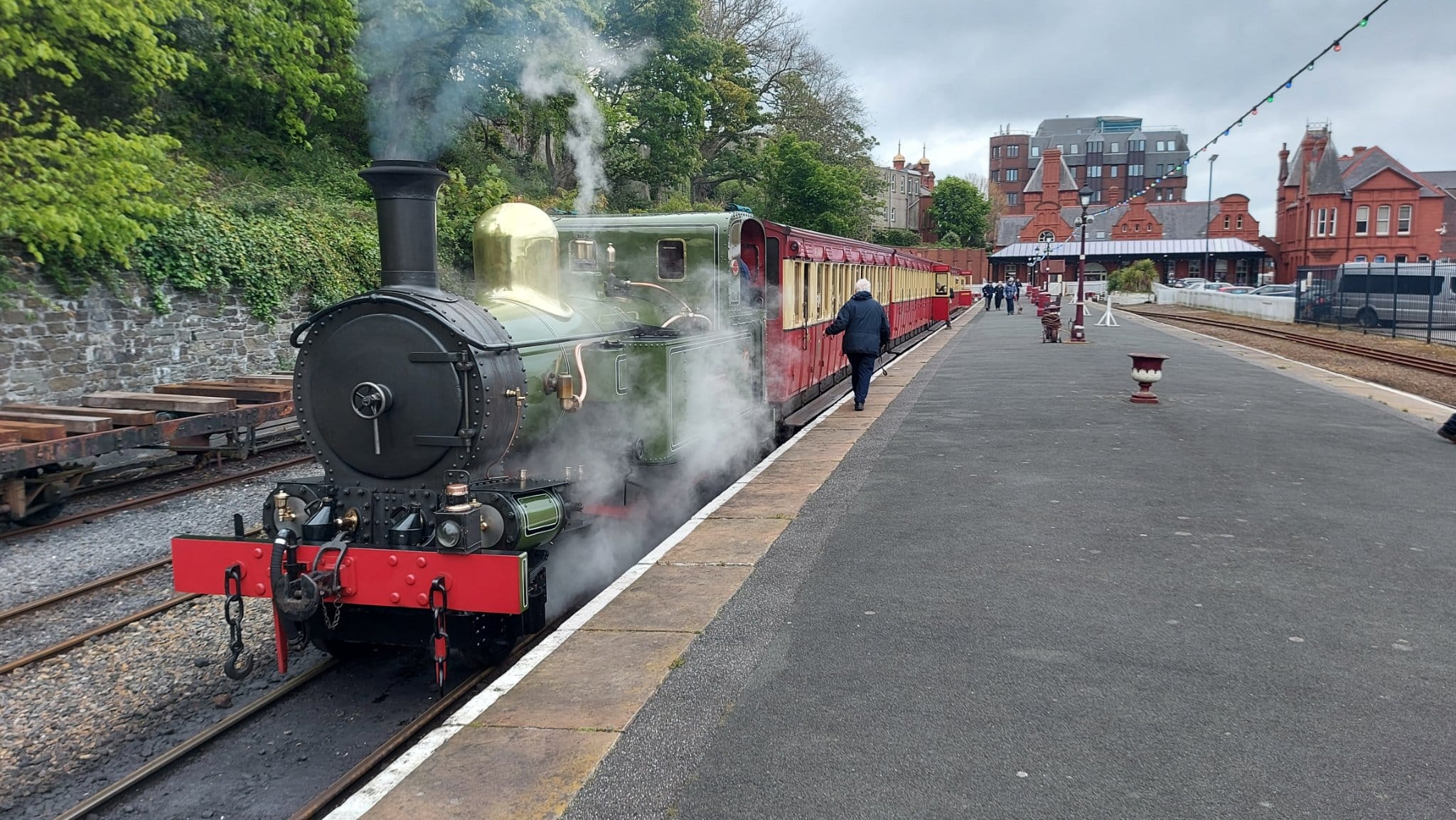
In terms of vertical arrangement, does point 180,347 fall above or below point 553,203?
below

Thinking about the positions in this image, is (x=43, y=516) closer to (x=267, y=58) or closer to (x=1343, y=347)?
(x=267, y=58)

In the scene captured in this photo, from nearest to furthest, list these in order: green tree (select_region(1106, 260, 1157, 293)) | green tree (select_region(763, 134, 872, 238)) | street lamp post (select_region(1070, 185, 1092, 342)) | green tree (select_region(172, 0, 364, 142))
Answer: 1. green tree (select_region(172, 0, 364, 142))
2. street lamp post (select_region(1070, 185, 1092, 342))
3. green tree (select_region(763, 134, 872, 238))
4. green tree (select_region(1106, 260, 1157, 293))

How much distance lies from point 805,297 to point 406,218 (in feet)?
24.3

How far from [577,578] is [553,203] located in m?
16.0

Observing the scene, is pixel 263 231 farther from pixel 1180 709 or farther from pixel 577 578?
pixel 1180 709

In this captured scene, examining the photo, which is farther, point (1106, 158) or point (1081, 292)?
point (1106, 158)

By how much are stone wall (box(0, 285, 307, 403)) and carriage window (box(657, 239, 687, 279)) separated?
837 centimetres

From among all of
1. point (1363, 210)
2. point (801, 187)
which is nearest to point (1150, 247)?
point (1363, 210)

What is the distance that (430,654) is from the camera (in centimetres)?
551

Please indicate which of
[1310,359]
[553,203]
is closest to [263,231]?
[553,203]

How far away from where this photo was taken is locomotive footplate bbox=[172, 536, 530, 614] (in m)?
4.30

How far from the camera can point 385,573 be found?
443 centimetres

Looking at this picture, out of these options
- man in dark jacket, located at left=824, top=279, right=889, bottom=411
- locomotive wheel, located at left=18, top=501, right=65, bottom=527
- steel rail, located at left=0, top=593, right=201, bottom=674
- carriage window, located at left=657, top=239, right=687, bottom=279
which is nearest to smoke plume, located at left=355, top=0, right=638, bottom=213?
carriage window, located at left=657, top=239, right=687, bottom=279

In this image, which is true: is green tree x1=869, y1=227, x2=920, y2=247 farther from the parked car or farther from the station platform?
the station platform
